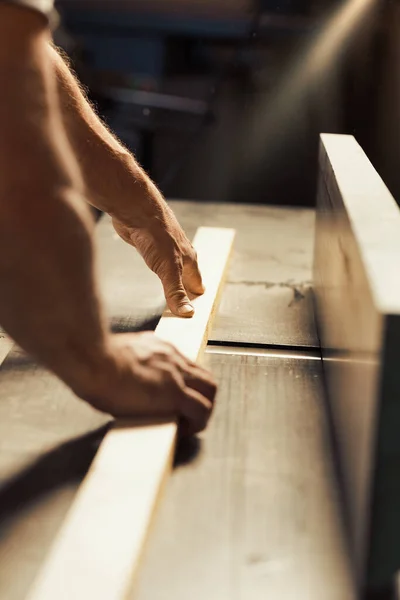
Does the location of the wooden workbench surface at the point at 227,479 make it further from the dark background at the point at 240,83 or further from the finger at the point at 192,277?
the dark background at the point at 240,83

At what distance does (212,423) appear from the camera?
3.94 feet

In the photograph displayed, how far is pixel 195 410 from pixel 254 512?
204 millimetres

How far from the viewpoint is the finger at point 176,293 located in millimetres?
1535

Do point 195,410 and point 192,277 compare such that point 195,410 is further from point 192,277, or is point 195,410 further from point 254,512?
point 192,277

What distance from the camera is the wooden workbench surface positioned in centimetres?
88

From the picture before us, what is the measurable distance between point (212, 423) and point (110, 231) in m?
1.15

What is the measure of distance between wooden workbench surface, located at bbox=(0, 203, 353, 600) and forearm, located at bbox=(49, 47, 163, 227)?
0.86 feet

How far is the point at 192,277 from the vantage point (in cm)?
165

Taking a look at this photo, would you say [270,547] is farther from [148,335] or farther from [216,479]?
[148,335]

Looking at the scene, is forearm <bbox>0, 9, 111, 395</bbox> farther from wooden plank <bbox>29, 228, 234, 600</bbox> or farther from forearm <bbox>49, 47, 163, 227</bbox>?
forearm <bbox>49, 47, 163, 227</bbox>

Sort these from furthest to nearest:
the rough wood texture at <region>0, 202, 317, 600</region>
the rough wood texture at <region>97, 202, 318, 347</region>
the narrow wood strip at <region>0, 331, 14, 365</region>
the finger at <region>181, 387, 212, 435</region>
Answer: the rough wood texture at <region>97, 202, 318, 347</region> → the narrow wood strip at <region>0, 331, 14, 365</region> → the finger at <region>181, 387, 212, 435</region> → the rough wood texture at <region>0, 202, 317, 600</region>

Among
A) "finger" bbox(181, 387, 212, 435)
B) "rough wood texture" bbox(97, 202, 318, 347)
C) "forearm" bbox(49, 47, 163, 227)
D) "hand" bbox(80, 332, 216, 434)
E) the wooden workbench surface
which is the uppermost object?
"forearm" bbox(49, 47, 163, 227)

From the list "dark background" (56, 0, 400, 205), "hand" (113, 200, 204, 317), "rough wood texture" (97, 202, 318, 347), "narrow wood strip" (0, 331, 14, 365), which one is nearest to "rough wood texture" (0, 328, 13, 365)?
"narrow wood strip" (0, 331, 14, 365)

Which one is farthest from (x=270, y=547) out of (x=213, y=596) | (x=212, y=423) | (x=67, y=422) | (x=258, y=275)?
(x=258, y=275)
